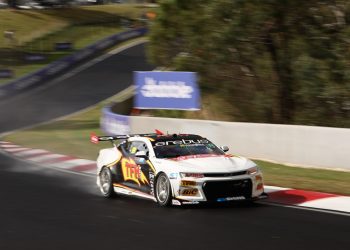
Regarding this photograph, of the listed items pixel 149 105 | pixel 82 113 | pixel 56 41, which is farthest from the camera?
pixel 56 41

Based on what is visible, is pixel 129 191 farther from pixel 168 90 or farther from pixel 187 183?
pixel 168 90

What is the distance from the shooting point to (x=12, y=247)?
8.54 meters

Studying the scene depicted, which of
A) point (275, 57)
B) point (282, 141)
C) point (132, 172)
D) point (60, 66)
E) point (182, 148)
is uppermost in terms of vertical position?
point (275, 57)

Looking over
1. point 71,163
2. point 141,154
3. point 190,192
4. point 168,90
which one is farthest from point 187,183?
point 168,90

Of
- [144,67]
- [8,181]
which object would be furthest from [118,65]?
[8,181]

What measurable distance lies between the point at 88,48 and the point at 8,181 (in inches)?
1581

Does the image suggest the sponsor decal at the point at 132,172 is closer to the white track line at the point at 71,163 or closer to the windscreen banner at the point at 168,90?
the white track line at the point at 71,163

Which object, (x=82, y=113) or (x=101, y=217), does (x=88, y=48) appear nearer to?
(x=82, y=113)

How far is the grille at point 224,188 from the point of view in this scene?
10.9 metres

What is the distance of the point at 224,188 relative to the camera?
10.9 m

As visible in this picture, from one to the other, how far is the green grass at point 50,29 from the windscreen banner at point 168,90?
84.6 ft

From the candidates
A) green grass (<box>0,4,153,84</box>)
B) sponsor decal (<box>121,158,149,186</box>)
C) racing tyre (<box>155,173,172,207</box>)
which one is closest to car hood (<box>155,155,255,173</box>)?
racing tyre (<box>155,173,172,207</box>)

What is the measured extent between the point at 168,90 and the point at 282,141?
7633mm

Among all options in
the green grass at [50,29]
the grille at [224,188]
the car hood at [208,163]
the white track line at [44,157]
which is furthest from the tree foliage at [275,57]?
the green grass at [50,29]
